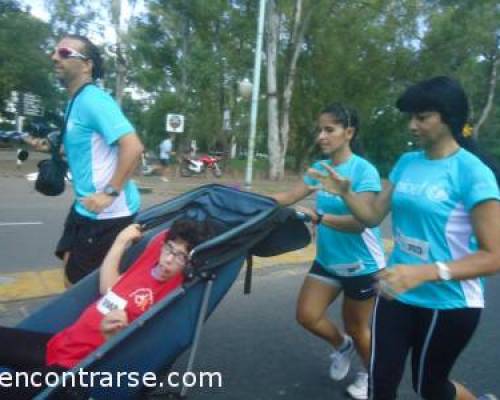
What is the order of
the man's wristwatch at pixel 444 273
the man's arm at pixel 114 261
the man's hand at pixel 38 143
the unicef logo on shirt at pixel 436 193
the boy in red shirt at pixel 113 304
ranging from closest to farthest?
the man's wristwatch at pixel 444 273 → the unicef logo on shirt at pixel 436 193 → the boy in red shirt at pixel 113 304 → the man's arm at pixel 114 261 → the man's hand at pixel 38 143

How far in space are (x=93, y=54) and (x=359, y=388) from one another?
8.54 ft

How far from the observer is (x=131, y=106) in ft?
88.4

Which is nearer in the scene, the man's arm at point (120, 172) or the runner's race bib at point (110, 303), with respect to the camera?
the runner's race bib at point (110, 303)

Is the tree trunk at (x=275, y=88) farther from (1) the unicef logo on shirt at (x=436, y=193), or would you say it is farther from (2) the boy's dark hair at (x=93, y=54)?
(1) the unicef logo on shirt at (x=436, y=193)

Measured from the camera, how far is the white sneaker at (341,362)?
3.80 m

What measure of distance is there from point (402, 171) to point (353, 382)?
1.72 meters

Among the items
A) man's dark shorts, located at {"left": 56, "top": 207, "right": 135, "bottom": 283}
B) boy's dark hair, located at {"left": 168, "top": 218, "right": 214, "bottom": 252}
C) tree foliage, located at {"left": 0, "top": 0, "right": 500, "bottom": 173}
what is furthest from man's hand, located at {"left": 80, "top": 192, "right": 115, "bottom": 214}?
tree foliage, located at {"left": 0, "top": 0, "right": 500, "bottom": 173}

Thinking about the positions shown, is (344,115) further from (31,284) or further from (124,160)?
(31,284)

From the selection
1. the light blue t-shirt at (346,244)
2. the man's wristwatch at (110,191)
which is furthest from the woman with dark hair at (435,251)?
the man's wristwatch at (110,191)

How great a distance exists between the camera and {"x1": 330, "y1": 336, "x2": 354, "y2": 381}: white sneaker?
3799mm

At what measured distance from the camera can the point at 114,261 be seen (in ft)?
10.4

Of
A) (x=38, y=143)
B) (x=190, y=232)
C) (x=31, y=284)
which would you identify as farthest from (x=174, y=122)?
(x=190, y=232)

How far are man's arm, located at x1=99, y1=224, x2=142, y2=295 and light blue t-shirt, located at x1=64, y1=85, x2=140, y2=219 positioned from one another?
0.19 metres

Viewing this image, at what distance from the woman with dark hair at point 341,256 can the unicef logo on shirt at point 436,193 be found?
865 mm
